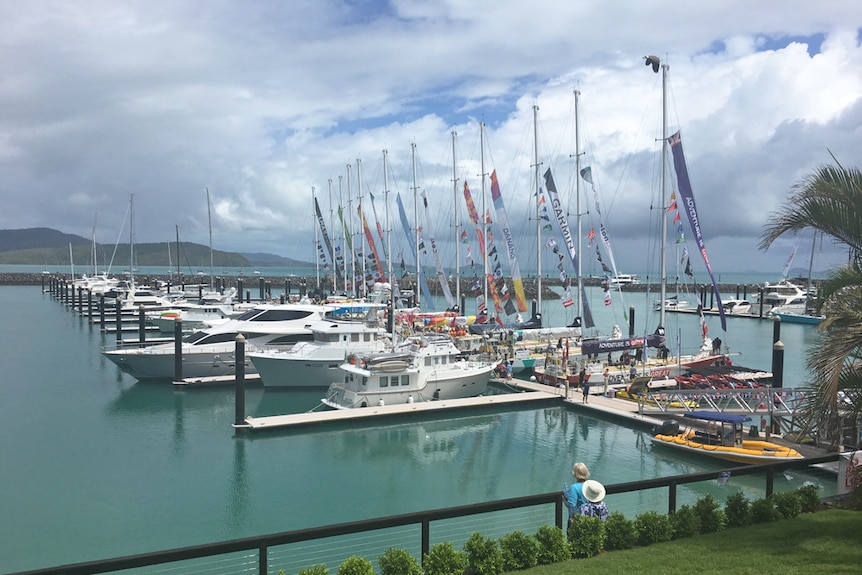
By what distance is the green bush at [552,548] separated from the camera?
9023mm

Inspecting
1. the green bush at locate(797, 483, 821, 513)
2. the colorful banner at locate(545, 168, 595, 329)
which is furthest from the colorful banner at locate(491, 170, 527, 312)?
the green bush at locate(797, 483, 821, 513)

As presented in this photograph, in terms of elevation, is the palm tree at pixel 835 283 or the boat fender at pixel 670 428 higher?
the palm tree at pixel 835 283

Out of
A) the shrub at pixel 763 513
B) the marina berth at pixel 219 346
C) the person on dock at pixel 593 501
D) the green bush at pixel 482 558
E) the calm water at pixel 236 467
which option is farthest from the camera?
the marina berth at pixel 219 346

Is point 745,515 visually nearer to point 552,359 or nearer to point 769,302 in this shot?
point 552,359

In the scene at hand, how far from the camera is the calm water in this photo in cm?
1725

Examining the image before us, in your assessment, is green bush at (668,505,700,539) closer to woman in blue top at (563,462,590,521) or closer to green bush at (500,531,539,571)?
woman in blue top at (563,462,590,521)

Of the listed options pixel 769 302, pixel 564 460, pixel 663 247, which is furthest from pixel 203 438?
pixel 769 302

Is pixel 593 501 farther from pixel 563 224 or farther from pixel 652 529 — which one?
pixel 563 224

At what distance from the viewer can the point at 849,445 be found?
1898 cm

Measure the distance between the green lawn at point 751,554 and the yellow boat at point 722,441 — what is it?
435 inches

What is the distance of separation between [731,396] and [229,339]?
2699cm

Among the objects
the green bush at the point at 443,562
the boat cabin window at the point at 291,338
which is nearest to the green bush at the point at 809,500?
the green bush at the point at 443,562

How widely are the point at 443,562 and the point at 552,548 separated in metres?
1.64

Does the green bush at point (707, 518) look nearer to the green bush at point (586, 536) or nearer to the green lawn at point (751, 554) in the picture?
the green lawn at point (751, 554)
